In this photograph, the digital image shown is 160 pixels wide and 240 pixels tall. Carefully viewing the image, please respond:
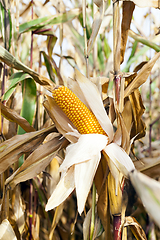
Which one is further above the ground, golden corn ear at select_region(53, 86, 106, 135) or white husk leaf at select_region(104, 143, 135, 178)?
golden corn ear at select_region(53, 86, 106, 135)

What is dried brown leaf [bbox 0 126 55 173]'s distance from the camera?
0.67m

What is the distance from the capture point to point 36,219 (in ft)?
3.26

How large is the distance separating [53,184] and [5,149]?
1.44 ft

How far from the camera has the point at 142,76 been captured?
0.63m

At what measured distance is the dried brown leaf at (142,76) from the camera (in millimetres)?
621

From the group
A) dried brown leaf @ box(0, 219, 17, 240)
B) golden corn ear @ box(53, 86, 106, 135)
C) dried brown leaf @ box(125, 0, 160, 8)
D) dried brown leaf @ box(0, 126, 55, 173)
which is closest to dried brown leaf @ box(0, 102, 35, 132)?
dried brown leaf @ box(0, 126, 55, 173)

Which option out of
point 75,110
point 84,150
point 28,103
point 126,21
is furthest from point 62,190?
point 126,21

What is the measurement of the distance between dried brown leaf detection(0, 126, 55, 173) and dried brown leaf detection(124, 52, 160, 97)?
1.05 feet

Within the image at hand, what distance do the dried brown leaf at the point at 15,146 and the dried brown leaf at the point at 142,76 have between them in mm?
319

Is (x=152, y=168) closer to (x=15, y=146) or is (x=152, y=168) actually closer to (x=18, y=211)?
(x=15, y=146)

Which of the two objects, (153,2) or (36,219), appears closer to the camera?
(153,2)

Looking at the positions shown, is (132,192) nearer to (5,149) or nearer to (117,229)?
(117,229)

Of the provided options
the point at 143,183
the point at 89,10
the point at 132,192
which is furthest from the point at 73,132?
the point at 89,10

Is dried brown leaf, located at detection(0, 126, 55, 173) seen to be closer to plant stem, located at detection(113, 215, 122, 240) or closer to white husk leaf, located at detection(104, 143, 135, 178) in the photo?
white husk leaf, located at detection(104, 143, 135, 178)
